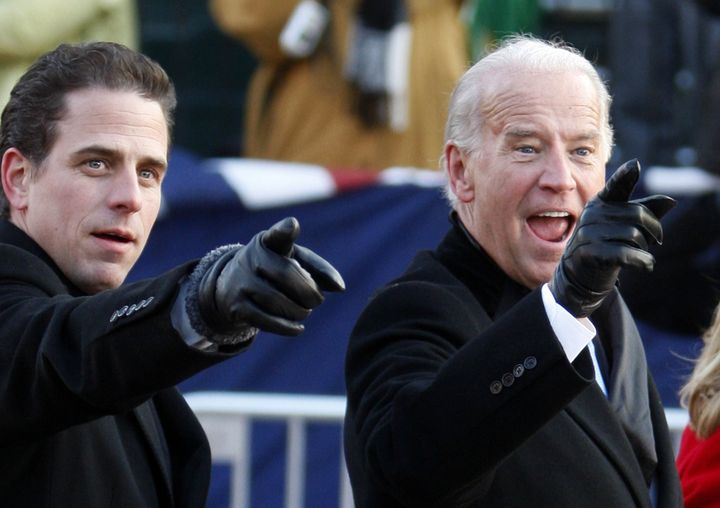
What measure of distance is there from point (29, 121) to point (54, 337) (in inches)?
23.8

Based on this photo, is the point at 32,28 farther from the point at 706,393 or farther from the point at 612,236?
the point at 612,236

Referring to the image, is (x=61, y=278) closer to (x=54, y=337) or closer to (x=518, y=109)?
(x=54, y=337)

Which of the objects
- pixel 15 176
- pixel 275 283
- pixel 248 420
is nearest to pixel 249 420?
pixel 248 420

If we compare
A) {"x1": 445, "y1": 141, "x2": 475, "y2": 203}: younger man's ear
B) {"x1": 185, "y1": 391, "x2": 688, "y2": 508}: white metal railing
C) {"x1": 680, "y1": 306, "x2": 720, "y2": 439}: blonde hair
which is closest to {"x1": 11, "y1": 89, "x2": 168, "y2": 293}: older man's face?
{"x1": 445, "y1": 141, "x2": 475, "y2": 203}: younger man's ear

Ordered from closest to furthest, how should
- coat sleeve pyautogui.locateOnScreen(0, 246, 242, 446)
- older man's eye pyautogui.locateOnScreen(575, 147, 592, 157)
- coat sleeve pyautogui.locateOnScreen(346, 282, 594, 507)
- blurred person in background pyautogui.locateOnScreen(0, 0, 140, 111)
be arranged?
coat sleeve pyautogui.locateOnScreen(0, 246, 242, 446)
coat sleeve pyautogui.locateOnScreen(346, 282, 594, 507)
older man's eye pyautogui.locateOnScreen(575, 147, 592, 157)
blurred person in background pyautogui.locateOnScreen(0, 0, 140, 111)

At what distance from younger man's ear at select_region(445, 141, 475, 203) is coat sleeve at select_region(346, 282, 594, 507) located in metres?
0.51

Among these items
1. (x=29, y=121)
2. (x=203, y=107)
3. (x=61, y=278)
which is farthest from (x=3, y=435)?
(x=203, y=107)

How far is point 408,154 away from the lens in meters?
7.09

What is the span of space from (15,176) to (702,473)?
60.8 inches

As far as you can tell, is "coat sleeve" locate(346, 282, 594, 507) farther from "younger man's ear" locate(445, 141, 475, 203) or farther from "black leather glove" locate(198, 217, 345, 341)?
"younger man's ear" locate(445, 141, 475, 203)

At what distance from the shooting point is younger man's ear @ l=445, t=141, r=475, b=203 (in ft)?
10.1

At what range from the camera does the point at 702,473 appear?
3396mm

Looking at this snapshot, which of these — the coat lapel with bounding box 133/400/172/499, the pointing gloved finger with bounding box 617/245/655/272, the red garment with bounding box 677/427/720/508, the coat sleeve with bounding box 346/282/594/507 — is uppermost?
the pointing gloved finger with bounding box 617/245/655/272

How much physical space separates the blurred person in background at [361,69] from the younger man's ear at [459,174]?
3.77 meters
